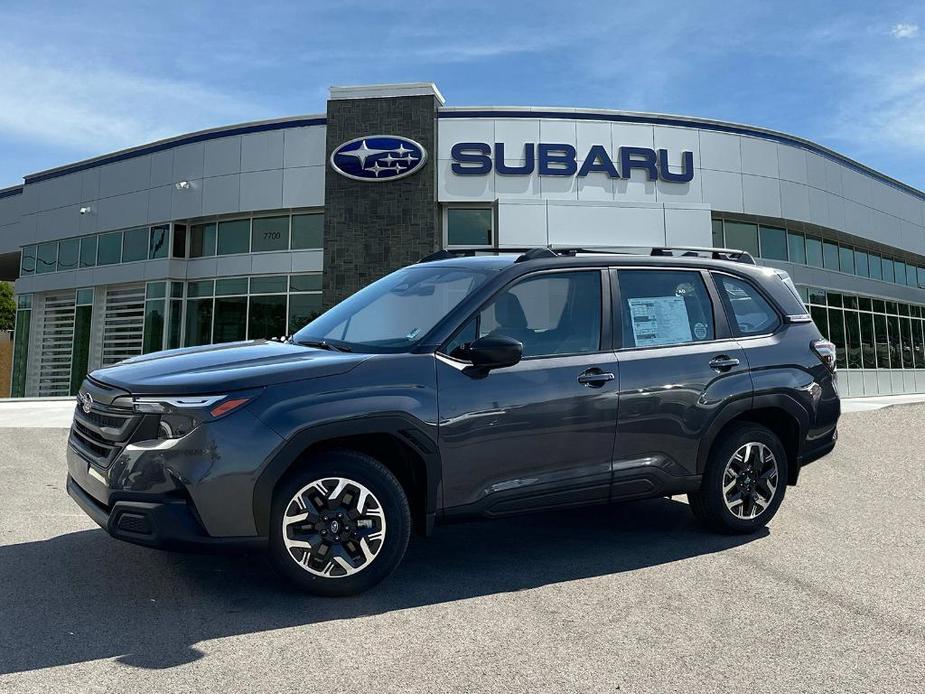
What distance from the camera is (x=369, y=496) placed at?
12.3ft

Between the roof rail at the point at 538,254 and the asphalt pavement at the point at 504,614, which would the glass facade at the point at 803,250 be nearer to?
the asphalt pavement at the point at 504,614

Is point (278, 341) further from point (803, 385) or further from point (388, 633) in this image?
point (803, 385)

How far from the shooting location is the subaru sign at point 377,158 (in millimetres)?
19984

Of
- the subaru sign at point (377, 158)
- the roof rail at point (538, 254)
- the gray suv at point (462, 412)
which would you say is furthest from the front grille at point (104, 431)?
the subaru sign at point (377, 158)

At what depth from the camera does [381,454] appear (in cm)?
399

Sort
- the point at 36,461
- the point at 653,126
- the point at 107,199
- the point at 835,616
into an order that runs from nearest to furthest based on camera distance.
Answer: the point at 835,616
the point at 36,461
the point at 653,126
the point at 107,199

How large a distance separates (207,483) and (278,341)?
1570mm

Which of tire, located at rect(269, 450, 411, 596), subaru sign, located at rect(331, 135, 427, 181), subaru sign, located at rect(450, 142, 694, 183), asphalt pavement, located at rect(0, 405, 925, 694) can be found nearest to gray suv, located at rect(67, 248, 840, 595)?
tire, located at rect(269, 450, 411, 596)

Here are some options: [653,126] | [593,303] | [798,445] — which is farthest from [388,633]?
[653,126]

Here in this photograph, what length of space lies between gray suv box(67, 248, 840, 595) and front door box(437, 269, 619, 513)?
1cm

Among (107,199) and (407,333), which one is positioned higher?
(107,199)

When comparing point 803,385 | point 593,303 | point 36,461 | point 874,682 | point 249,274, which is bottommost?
point 874,682

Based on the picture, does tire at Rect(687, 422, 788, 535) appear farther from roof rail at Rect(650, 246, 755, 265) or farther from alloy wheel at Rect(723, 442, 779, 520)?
roof rail at Rect(650, 246, 755, 265)

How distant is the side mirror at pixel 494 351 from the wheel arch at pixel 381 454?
0.46 m
